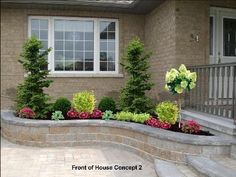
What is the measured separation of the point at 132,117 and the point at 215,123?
2083 mm

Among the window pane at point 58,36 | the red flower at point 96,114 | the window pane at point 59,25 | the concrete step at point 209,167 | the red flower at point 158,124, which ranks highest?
the window pane at point 59,25

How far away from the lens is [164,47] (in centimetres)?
889

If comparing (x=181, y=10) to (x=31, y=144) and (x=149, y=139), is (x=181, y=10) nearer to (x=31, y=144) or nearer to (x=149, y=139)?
(x=149, y=139)

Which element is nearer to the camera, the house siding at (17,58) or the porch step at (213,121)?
the porch step at (213,121)

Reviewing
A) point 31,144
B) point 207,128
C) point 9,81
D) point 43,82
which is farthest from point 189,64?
point 9,81

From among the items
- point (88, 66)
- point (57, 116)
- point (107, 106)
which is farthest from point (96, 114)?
point (88, 66)

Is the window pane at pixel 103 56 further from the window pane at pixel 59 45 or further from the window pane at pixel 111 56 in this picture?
the window pane at pixel 59 45

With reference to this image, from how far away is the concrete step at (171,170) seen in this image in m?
5.07

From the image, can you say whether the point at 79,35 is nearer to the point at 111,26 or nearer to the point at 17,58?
the point at 111,26

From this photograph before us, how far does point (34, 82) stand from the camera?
8188 mm

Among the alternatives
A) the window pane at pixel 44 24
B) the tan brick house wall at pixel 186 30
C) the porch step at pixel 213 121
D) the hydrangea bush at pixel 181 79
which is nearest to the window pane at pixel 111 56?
the window pane at pixel 44 24

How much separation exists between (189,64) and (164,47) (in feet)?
3.18

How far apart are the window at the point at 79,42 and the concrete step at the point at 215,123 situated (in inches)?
158

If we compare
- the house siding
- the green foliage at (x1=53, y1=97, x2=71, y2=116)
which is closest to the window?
the house siding
